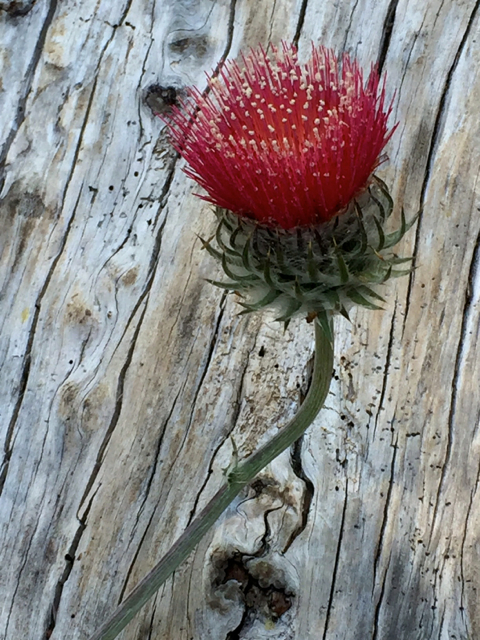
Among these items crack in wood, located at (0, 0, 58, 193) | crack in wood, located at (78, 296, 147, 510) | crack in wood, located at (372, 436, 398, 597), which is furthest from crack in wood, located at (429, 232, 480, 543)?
crack in wood, located at (0, 0, 58, 193)

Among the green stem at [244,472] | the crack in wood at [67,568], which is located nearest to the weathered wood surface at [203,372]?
the crack in wood at [67,568]

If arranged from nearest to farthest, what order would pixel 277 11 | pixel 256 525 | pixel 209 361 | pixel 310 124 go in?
Result: pixel 310 124 < pixel 256 525 < pixel 209 361 < pixel 277 11

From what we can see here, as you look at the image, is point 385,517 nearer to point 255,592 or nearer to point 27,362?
point 255,592

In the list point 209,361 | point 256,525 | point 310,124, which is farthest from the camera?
point 209,361

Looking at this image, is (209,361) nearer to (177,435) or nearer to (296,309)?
(177,435)

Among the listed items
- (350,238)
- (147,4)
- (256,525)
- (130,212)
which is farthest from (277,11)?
(256,525)

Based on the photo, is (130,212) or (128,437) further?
(130,212)
